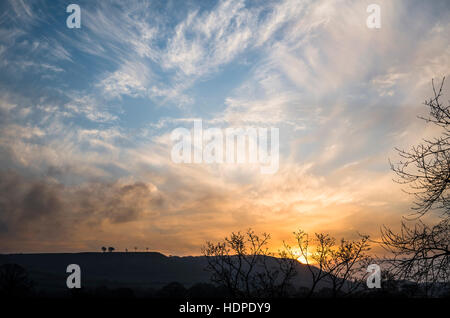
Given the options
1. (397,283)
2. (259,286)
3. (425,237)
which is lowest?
(259,286)

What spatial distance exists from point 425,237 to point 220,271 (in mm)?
8008

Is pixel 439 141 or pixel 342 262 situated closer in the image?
pixel 439 141

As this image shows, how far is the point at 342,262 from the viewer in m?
13.5

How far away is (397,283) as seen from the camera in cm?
895

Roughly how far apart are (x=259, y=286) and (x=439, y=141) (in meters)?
9.98
